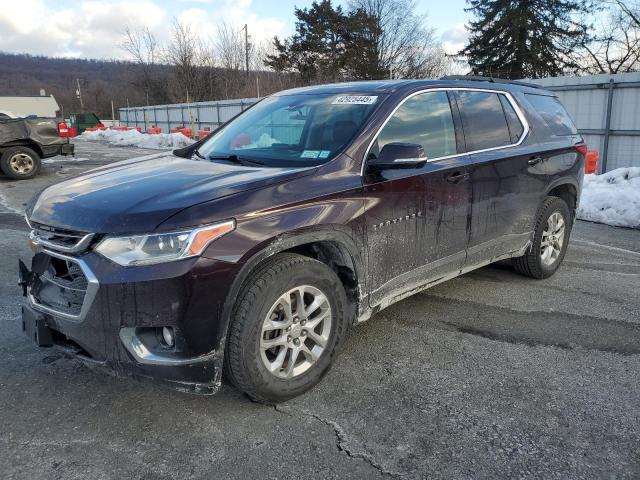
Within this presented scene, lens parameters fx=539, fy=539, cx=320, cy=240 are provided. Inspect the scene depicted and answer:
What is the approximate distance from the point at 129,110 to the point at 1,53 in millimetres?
71743

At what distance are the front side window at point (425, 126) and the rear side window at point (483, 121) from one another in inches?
7.6

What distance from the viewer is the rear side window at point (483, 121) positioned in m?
4.21

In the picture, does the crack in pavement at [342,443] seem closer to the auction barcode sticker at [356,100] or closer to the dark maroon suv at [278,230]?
the dark maroon suv at [278,230]

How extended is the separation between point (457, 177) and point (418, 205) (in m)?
0.50

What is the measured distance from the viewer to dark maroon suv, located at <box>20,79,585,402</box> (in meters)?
2.63

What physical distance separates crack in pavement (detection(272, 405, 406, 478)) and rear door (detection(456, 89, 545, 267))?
192cm

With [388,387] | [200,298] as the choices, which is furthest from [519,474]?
[200,298]

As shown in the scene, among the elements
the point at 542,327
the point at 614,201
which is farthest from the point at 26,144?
the point at 542,327

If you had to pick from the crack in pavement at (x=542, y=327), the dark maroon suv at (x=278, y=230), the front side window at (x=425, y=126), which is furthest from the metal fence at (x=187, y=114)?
the crack in pavement at (x=542, y=327)

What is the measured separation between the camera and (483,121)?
437 centimetres

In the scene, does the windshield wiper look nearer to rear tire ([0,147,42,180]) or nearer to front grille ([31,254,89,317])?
front grille ([31,254,89,317])

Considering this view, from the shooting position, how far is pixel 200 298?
8.58 feet

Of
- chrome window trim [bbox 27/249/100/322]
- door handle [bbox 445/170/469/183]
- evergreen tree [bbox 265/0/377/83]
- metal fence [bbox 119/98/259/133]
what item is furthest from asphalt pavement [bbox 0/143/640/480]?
evergreen tree [bbox 265/0/377/83]

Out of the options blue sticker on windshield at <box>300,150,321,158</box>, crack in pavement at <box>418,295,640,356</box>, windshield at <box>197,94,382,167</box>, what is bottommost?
crack in pavement at <box>418,295,640,356</box>
